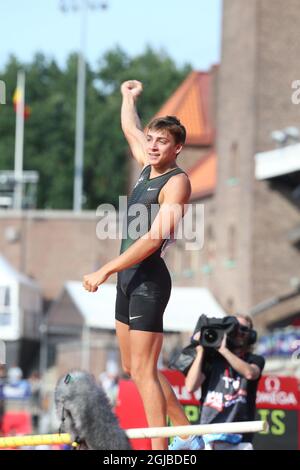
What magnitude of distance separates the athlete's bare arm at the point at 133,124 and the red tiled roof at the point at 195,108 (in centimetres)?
5509

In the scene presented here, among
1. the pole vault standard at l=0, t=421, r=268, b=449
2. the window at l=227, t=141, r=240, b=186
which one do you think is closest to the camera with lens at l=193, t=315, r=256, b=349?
the pole vault standard at l=0, t=421, r=268, b=449

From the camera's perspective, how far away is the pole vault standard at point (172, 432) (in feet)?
19.1

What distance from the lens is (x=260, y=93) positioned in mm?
49375

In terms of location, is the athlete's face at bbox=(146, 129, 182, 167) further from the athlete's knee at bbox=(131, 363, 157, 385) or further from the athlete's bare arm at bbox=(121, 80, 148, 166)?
the athlete's knee at bbox=(131, 363, 157, 385)

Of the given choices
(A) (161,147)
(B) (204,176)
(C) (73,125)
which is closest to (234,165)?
(B) (204,176)

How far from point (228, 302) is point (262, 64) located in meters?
9.47

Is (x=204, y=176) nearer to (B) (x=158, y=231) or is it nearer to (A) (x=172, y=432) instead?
(B) (x=158, y=231)

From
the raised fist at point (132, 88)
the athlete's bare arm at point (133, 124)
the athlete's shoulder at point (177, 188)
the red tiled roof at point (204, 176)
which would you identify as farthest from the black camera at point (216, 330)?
the red tiled roof at point (204, 176)

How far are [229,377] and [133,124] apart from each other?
2287 millimetres

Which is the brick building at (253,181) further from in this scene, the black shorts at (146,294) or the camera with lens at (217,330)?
the black shorts at (146,294)

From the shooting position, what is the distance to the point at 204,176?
60.8 meters
